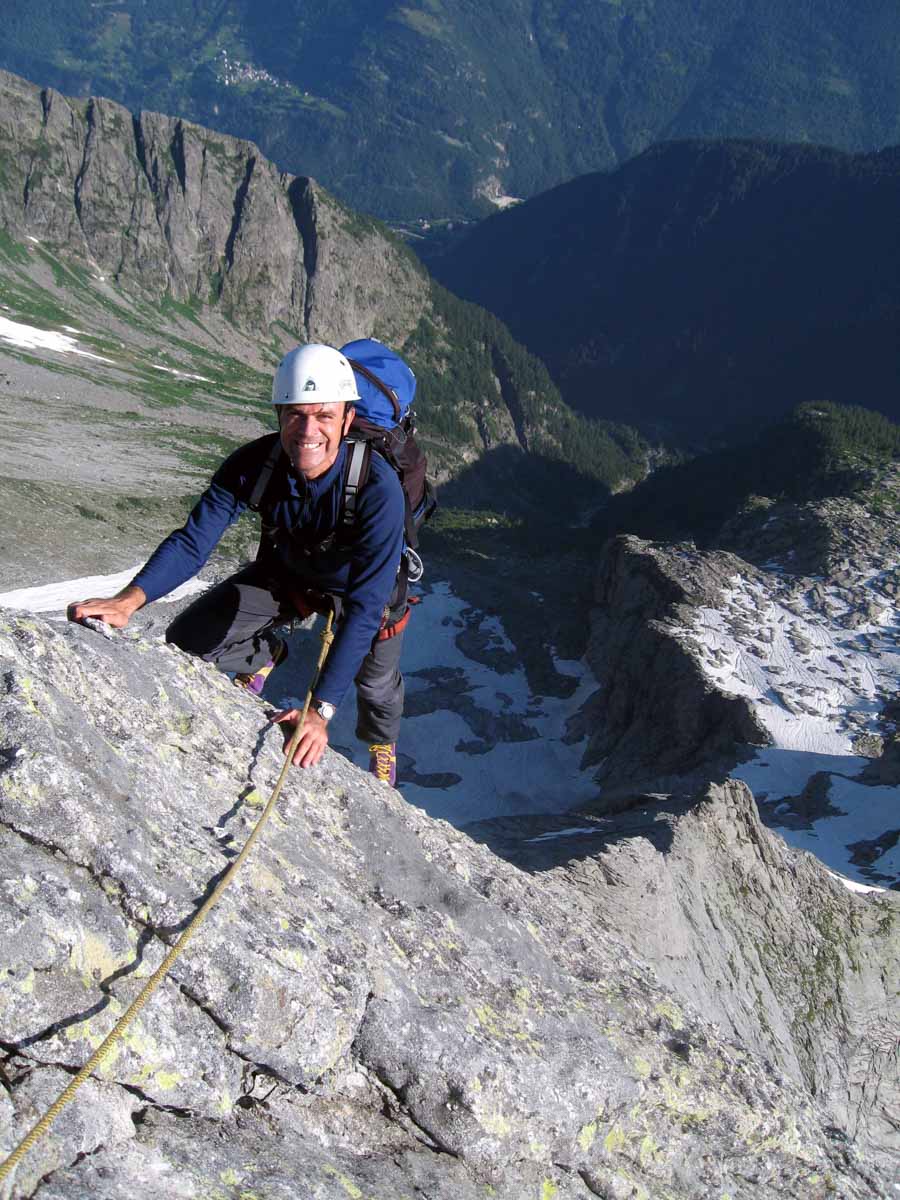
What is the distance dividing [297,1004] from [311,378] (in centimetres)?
459

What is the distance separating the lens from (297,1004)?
6230 millimetres

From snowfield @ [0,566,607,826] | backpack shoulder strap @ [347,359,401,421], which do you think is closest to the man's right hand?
backpack shoulder strap @ [347,359,401,421]

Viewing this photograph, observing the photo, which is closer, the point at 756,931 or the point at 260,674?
the point at 260,674

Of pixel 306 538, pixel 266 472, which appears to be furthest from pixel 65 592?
pixel 266 472

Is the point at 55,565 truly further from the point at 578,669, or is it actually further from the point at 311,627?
A: the point at 578,669

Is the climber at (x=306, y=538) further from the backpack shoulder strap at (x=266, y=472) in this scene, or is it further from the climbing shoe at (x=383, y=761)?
the climbing shoe at (x=383, y=761)

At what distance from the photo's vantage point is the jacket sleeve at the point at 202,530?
27.4 ft

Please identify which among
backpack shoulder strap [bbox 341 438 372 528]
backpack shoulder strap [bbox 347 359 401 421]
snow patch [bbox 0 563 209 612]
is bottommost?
snow patch [bbox 0 563 209 612]

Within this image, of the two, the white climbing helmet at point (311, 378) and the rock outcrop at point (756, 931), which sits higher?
the white climbing helmet at point (311, 378)

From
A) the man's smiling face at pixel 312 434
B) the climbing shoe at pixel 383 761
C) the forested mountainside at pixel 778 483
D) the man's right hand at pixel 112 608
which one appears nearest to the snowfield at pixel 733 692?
the forested mountainside at pixel 778 483

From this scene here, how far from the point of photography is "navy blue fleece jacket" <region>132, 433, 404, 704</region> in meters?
8.11

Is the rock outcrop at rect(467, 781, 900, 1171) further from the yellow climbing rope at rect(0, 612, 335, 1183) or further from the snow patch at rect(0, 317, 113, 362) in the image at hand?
the snow patch at rect(0, 317, 113, 362)

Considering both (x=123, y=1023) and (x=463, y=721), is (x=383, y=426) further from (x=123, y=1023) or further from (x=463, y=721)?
(x=463, y=721)

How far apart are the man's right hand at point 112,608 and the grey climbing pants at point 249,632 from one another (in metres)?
1.27
